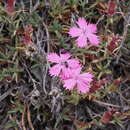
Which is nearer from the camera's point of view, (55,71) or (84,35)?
(55,71)

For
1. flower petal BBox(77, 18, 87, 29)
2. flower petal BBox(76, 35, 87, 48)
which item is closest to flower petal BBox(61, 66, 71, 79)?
flower petal BBox(76, 35, 87, 48)

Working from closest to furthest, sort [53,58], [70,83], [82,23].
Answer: [70,83]
[53,58]
[82,23]

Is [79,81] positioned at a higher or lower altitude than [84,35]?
lower

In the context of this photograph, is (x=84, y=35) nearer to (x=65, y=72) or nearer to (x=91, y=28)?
(x=91, y=28)

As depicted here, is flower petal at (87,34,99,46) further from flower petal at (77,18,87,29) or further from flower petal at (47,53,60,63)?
flower petal at (47,53,60,63)

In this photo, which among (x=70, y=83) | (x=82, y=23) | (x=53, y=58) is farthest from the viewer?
(x=82, y=23)

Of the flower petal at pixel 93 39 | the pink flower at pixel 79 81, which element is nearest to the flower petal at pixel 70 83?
the pink flower at pixel 79 81

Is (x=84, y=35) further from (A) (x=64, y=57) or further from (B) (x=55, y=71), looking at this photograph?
(B) (x=55, y=71)

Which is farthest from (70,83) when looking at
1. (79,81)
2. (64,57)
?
(64,57)

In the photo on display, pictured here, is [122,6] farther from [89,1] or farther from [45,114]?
[45,114]

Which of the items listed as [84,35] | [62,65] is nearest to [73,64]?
[62,65]
